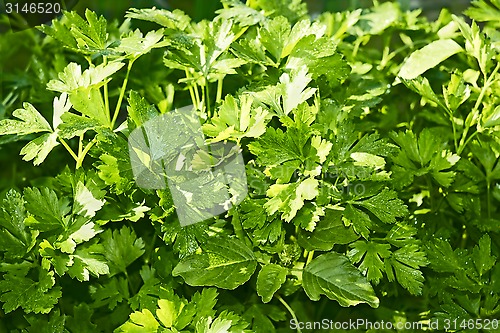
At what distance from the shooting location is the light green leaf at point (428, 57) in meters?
0.78

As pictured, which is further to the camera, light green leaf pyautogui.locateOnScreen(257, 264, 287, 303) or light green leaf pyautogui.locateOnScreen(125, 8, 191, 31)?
light green leaf pyautogui.locateOnScreen(125, 8, 191, 31)

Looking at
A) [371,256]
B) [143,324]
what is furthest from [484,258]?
[143,324]

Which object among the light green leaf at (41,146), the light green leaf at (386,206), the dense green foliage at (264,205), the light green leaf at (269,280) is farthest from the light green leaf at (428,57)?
the light green leaf at (41,146)

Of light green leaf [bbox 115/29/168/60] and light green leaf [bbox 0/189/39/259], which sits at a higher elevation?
light green leaf [bbox 115/29/168/60]

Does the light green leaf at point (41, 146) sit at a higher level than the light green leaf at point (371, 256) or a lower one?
higher

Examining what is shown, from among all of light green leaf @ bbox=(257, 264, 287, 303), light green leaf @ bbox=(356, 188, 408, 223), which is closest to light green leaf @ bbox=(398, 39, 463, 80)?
light green leaf @ bbox=(356, 188, 408, 223)

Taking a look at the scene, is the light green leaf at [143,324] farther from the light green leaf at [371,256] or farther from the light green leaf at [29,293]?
the light green leaf at [371,256]

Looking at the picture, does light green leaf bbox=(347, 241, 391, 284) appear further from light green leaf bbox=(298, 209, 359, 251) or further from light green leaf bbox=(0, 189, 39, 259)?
light green leaf bbox=(0, 189, 39, 259)

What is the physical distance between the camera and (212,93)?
820 mm

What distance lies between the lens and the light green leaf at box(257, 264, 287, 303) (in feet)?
1.95

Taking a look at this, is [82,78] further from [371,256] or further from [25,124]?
[371,256]

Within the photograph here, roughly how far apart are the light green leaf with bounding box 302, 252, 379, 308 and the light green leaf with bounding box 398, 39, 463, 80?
0.91ft

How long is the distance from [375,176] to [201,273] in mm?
213

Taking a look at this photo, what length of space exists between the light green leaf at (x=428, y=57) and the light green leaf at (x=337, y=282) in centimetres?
28
